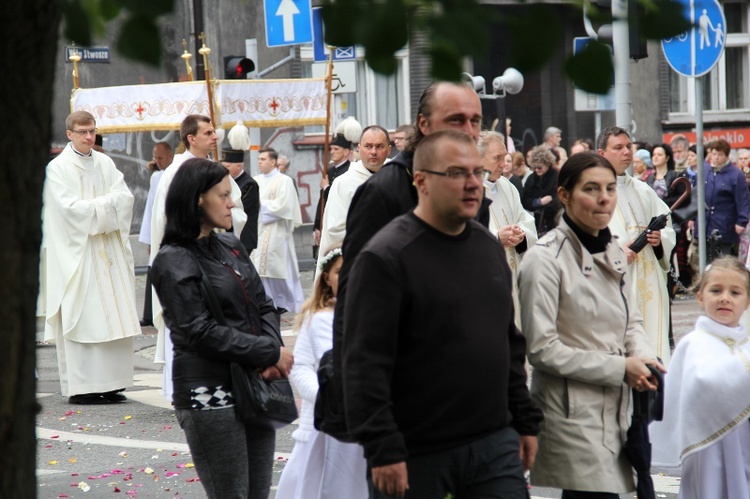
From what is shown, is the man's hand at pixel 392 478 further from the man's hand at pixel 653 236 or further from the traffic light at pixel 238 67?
the traffic light at pixel 238 67

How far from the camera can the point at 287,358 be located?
504cm

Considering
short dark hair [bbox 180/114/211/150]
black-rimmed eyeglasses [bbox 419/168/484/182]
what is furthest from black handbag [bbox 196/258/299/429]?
short dark hair [bbox 180/114/211/150]

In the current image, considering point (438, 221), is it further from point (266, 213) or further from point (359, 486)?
point (266, 213)

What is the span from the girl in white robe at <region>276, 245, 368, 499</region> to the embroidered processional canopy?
8.87 m

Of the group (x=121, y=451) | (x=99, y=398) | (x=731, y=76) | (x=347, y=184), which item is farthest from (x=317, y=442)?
(x=731, y=76)

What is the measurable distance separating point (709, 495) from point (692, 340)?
60 cm

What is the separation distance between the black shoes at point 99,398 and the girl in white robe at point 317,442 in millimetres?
4859

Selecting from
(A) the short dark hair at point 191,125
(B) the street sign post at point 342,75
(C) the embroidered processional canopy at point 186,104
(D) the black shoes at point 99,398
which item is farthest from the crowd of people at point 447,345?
(B) the street sign post at point 342,75

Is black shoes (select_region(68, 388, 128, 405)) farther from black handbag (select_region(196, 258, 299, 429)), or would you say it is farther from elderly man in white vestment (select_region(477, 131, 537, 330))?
black handbag (select_region(196, 258, 299, 429))

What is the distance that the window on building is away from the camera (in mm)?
29828

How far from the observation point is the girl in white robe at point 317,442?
5.10 metres

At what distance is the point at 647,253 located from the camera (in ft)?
28.9

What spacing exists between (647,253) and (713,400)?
3.74 metres

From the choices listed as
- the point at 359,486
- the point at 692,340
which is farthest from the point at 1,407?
the point at 692,340
